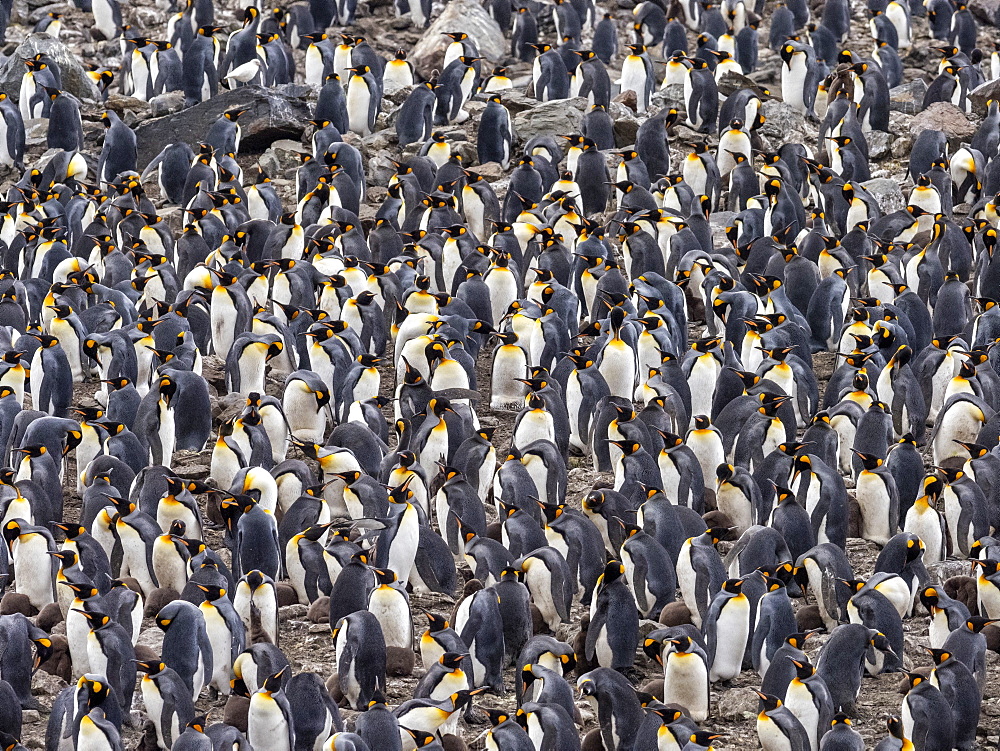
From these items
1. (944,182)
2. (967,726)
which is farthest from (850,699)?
(944,182)

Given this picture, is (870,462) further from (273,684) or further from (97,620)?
(97,620)

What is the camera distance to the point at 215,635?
9.23m

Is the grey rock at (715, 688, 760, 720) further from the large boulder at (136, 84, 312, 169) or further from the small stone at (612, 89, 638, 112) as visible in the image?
the small stone at (612, 89, 638, 112)

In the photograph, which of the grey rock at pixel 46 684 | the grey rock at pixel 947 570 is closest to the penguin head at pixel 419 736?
the grey rock at pixel 46 684

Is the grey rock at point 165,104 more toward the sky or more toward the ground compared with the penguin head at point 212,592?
more toward the ground

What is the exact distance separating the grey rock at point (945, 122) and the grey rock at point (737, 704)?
11.7 meters

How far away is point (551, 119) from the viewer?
63.0ft

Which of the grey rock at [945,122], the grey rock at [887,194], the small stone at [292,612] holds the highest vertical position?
the small stone at [292,612]

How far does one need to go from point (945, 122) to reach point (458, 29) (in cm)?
680

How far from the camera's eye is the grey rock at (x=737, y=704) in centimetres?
905

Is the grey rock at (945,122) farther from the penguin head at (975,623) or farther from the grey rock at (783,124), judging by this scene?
the penguin head at (975,623)

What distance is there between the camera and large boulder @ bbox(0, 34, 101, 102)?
2061 cm

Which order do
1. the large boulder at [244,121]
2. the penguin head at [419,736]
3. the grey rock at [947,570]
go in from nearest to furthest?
the penguin head at [419,736] → the grey rock at [947,570] → the large boulder at [244,121]

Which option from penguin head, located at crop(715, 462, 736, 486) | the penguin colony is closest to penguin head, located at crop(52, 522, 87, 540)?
the penguin colony
